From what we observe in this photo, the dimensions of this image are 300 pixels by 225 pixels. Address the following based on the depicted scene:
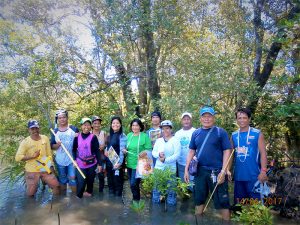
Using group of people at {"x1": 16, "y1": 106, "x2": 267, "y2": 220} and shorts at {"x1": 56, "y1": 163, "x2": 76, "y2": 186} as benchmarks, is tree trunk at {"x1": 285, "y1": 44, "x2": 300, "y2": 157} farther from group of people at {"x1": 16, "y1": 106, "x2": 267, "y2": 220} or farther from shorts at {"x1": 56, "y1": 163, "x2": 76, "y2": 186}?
shorts at {"x1": 56, "y1": 163, "x2": 76, "y2": 186}

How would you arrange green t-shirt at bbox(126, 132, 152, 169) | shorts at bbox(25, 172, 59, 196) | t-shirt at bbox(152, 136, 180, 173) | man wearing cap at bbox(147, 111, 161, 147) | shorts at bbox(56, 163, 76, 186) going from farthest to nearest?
shorts at bbox(56, 163, 76, 186) < man wearing cap at bbox(147, 111, 161, 147) < shorts at bbox(25, 172, 59, 196) < green t-shirt at bbox(126, 132, 152, 169) < t-shirt at bbox(152, 136, 180, 173)

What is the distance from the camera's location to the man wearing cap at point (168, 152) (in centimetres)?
558

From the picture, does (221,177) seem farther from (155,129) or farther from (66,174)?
(66,174)

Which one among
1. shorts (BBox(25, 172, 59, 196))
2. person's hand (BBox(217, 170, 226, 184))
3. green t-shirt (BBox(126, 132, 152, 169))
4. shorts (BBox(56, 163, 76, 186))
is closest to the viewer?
person's hand (BBox(217, 170, 226, 184))

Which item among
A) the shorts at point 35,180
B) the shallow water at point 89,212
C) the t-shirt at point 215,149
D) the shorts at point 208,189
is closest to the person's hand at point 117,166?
the shallow water at point 89,212

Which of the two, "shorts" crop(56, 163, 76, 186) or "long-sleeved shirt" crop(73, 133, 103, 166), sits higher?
"long-sleeved shirt" crop(73, 133, 103, 166)

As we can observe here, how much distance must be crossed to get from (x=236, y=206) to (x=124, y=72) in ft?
18.5

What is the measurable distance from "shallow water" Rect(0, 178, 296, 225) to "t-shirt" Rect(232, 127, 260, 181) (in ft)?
2.89

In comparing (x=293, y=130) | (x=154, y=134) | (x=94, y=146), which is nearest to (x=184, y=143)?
(x=154, y=134)

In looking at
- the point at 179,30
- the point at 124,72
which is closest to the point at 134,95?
the point at 124,72

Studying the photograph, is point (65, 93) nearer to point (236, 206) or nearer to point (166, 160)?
point (166, 160)

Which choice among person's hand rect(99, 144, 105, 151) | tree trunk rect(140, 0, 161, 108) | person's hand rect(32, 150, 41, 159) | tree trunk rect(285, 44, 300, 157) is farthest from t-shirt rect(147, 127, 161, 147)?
tree trunk rect(285, 44, 300, 157)

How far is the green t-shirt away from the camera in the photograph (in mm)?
5977

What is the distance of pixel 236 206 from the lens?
16.3ft
